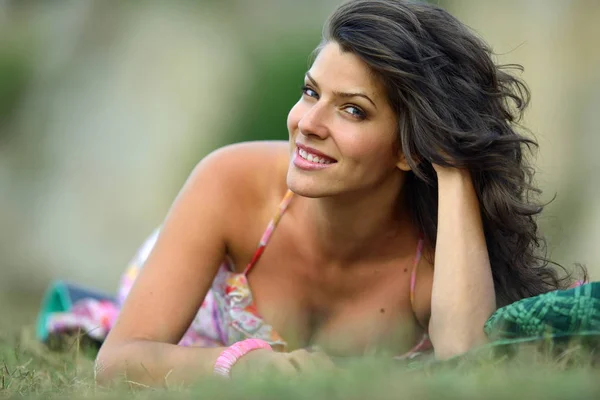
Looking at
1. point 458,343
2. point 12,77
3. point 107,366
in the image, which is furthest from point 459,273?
point 12,77

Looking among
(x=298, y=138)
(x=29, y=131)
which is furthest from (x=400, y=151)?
(x=29, y=131)

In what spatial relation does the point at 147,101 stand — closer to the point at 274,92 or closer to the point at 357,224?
the point at 274,92

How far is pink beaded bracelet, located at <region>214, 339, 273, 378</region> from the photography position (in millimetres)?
3092

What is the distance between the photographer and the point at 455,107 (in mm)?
3518

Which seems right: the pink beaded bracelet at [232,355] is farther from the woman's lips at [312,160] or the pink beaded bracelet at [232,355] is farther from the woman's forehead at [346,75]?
the woman's forehead at [346,75]

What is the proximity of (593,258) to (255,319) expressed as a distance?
6199mm

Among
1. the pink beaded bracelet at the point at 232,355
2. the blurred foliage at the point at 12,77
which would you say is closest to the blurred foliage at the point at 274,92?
the blurred foliage at the point at 12,77

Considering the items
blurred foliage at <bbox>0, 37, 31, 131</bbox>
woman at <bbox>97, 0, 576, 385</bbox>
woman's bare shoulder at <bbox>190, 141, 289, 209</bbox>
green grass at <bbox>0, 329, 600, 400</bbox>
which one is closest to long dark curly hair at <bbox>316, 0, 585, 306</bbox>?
woman at <bbox>97, 0, 576, 385</bbox>

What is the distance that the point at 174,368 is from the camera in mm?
3199

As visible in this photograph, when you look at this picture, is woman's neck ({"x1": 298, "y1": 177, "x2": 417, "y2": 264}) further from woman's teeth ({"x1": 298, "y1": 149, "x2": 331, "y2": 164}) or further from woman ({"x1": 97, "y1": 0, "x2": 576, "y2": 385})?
woman's teeth ({"x1": 298, "y1": 149, "x2": 331, "y2": 164})

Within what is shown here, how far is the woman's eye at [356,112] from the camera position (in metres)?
3.47

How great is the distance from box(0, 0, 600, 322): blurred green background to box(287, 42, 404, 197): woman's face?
259 inches

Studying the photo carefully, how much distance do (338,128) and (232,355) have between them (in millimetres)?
864

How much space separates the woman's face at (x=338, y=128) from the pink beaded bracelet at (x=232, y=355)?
0.58 meters
